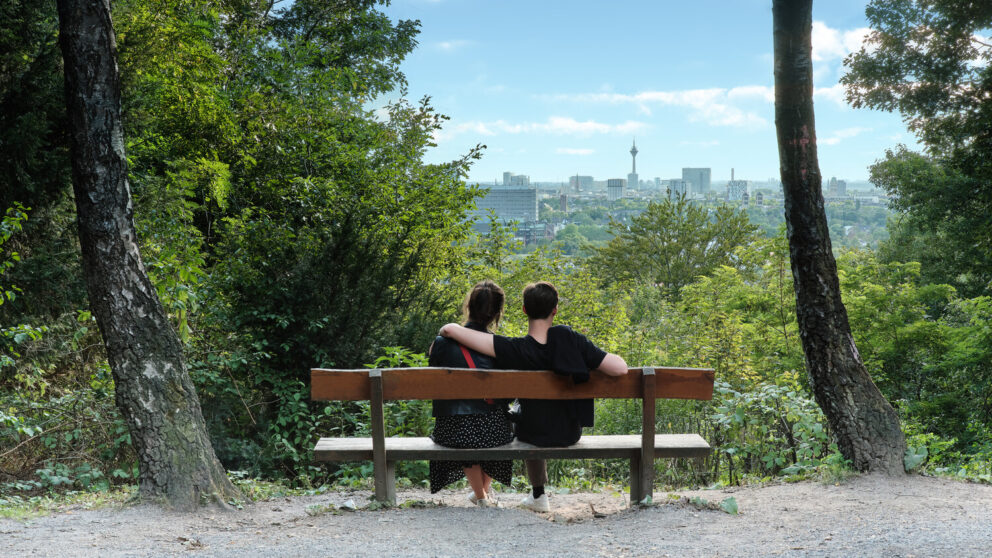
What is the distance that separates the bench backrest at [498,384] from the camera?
434 cm

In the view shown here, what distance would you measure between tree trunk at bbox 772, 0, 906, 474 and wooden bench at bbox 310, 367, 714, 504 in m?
1.27

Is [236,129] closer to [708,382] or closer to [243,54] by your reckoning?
[243,54]

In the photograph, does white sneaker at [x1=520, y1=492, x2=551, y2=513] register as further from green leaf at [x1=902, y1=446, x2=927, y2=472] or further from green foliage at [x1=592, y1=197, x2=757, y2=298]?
green foliage at [x1=592, y1=197, x2=757, y2=298]

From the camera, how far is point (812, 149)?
17.6 feet

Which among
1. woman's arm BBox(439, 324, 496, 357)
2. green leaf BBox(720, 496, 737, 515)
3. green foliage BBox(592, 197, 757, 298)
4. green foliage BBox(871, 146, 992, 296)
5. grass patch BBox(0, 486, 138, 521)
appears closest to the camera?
green leaf BBox(720, 496, 737, 515)

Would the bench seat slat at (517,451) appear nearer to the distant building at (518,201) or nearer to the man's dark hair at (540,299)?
the man's dark hair at (540,299)

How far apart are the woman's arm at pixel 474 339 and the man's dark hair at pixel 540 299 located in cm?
30

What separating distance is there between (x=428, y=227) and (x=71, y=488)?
9.30 m

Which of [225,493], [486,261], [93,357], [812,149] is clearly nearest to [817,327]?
[812,149]

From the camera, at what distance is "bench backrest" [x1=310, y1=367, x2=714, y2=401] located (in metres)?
4.34

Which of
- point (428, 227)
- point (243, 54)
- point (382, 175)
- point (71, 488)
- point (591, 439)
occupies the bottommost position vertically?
point (71, 488)

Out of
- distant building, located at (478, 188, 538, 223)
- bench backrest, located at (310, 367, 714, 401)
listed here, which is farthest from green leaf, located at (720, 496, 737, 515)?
distant building, located at (478, 188, 538, 223)

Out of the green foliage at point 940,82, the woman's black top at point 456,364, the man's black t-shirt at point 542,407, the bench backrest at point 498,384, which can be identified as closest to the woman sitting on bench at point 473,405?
the woman's black top at point 456,364

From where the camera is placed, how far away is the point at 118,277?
4.74m
